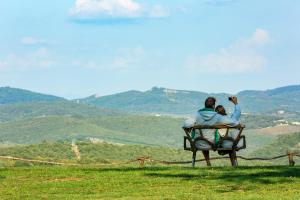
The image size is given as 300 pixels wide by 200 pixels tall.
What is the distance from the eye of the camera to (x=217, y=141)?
59.8ft

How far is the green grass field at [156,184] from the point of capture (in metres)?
12.8

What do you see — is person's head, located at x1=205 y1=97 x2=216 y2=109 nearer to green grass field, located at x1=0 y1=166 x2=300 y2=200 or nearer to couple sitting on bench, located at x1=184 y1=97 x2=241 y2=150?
couple sitting on bench, located at x1=184 y1=97 x2=241 y2=150

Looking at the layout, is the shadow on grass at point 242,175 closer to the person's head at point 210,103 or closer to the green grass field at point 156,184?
the green grass field at point 156,184

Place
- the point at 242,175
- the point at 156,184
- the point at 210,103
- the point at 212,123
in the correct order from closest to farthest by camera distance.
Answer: the point at 156,184, the point at 242,175, the point at 212,123, the point at 210,103

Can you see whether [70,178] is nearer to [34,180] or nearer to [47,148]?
[34,180]

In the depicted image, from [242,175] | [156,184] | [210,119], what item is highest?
[210,119]

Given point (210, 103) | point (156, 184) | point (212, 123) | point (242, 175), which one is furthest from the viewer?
point (210, 103)

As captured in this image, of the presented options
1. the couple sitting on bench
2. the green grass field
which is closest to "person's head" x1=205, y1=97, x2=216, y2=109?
the couple sitting on bench

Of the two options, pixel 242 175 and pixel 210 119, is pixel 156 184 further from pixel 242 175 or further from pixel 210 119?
pixel 210 119

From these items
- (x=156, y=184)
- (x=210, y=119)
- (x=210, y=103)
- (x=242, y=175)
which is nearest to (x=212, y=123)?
(x=210, y=119)

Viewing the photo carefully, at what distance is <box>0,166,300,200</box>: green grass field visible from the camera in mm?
12758

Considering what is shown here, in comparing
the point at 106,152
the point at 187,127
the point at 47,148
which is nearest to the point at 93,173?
the point at 187,127

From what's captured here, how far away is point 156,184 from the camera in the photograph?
1457 centimetres

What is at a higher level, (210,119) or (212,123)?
(210,119)
